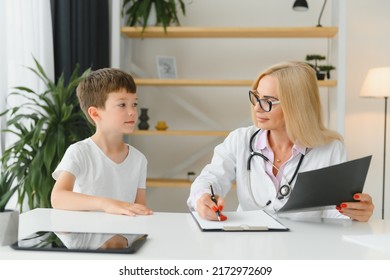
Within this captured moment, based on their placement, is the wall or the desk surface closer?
the desk surface

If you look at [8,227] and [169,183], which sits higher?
[8,227]

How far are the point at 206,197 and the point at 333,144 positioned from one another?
586mm

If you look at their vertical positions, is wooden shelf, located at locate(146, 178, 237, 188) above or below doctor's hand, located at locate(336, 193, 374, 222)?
below

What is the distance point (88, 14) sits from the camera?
12.3 feet

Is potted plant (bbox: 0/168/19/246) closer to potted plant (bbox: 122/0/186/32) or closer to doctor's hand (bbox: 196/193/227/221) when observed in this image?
doctor's hand (bbox: 196/193/227/221)

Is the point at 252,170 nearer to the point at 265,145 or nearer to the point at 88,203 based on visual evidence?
the point at 265,145

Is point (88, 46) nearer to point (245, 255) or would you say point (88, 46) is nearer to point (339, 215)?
point (339, 215)

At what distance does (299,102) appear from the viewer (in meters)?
1.84

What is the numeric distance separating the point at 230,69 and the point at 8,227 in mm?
3239

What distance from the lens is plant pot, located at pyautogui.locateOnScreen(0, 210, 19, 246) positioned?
1.12m

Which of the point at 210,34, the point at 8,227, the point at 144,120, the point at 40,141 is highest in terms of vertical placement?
the point at 210,34

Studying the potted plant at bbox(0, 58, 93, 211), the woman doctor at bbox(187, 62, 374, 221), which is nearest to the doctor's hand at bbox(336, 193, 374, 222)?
the woman doctor at bbox(187, 62, 374, 221)

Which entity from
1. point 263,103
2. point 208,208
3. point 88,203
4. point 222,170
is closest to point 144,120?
point 222,170

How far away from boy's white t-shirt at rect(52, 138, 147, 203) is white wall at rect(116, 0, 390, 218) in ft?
6.65
